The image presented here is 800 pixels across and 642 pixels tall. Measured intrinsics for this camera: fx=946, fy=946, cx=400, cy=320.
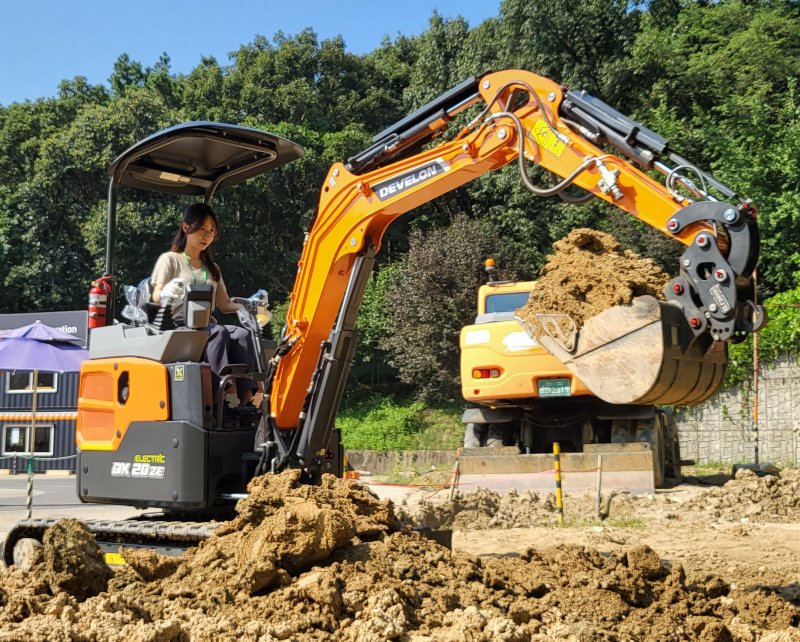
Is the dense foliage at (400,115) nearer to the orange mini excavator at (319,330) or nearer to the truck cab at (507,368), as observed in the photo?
the truck cab at (507,368)

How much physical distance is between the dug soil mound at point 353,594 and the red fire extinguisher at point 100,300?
209 centimetres

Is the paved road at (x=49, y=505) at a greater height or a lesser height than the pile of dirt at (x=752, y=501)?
lesser

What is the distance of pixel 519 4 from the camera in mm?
25297

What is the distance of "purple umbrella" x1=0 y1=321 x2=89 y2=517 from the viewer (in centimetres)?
1234

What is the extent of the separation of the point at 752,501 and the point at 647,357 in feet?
21.1

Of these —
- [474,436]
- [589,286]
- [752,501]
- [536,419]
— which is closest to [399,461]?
[474,436]

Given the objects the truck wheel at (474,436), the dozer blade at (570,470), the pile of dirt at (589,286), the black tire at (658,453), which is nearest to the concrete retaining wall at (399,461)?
the truck wheel at (474,436)

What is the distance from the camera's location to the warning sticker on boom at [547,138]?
5668mm

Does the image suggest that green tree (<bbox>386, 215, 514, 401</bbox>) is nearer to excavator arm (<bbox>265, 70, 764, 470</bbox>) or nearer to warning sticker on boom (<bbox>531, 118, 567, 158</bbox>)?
excavator arm (<bbox>265, 70, 764, 470</bbox>)

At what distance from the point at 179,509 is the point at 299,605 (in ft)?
6.46

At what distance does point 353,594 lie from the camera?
454 centimetres

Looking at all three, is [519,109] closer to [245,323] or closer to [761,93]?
[245,323]

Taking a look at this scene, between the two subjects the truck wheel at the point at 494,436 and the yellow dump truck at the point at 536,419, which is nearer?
the yellow dump truck at the point at 536,419

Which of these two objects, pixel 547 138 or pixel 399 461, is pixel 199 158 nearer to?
pixel 547 138
